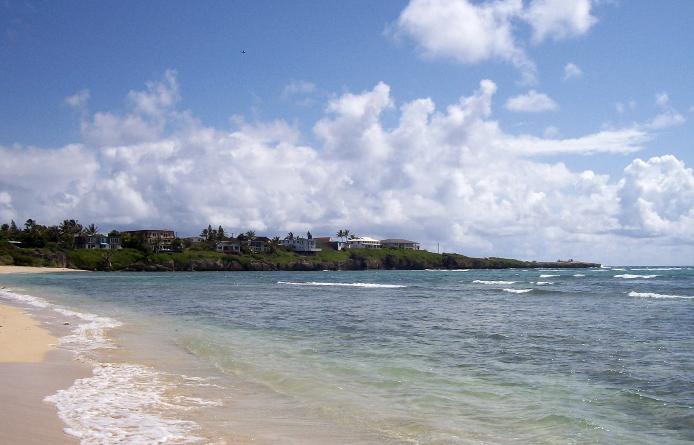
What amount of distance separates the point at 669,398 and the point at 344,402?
7.05 metres

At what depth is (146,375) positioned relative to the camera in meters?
13.6

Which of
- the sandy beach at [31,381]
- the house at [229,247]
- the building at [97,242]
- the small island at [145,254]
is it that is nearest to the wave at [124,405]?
the sandy beach at [31,381]

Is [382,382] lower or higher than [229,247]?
lower

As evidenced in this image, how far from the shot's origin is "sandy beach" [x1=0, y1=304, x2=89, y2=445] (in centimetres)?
783

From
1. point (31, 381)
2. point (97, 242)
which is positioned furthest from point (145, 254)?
point (31, 381)

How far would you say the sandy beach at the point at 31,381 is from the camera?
25.7 feet

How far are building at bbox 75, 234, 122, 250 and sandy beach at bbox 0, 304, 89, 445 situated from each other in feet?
571

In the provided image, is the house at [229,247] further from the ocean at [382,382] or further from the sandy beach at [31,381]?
the sandy beach at [31,381]

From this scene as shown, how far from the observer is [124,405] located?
10.3 meters

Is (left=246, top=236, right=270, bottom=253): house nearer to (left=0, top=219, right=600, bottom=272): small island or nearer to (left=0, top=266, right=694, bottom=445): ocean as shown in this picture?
(left=0, top=219, right=600, bottom=272): small island

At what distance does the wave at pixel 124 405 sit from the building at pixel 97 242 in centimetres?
18211

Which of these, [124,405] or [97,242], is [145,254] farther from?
[124,405]

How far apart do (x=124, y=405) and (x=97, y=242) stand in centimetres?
19229

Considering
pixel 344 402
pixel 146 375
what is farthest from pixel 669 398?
pixel 146 375
